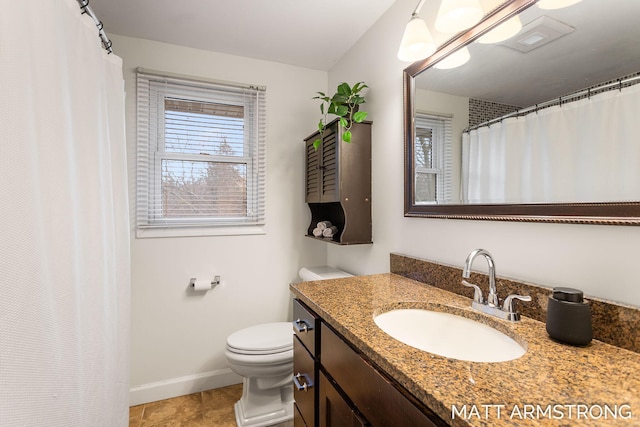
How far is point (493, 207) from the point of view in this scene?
42.1 inches

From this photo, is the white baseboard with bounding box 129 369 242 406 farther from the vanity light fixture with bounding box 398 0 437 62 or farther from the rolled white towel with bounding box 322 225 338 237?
the vanity light fixture with bounding box 398 0 437 62

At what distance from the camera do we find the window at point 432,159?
1289mm

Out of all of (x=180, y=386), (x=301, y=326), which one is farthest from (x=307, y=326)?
(x=180, y=386)

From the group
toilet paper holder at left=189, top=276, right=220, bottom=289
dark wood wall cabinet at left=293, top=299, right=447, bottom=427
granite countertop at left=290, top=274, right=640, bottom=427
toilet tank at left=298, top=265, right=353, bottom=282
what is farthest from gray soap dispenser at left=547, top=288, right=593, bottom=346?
toilet paper holder at left=189, top=276, right=220, bottom=289

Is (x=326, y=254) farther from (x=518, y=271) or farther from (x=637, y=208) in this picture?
(x=637, y=208)

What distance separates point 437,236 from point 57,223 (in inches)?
55.4

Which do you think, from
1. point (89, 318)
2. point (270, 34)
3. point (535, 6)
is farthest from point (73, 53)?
point (535, 6)

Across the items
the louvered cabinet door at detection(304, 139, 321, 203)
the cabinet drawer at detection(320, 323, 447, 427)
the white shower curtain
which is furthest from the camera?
the louvered cabinet door at detection(304, 139, 321, 203)

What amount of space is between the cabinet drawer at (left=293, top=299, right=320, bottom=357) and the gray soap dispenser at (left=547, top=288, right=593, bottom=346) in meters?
0.68

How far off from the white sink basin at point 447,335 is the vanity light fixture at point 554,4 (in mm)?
964

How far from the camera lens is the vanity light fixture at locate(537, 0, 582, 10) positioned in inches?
33.5

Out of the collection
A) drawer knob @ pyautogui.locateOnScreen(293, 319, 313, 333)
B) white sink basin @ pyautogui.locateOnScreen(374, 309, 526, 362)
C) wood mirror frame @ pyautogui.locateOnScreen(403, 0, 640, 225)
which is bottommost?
drawer knob @ pyautogui.locateOnScreen(293, 319, 313, 333)

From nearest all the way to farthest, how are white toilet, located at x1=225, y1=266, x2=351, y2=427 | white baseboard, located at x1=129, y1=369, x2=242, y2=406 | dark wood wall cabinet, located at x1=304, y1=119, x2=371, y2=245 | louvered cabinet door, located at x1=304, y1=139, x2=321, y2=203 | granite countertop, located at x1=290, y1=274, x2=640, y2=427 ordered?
granite countertop, located at x1=290, y1=274, x2=640, y2=427
white toilet, located at x1=225, y1=266, x2=351, y2=427
dark wood wall cabinet, located at x1=304, y1=119, x2=371, y2=245
white baseboard, located at x1=129, y1=369, x2=242, y2=406
louvered cabinet door, located at x1=304, y1=139, x2=321, y2=203

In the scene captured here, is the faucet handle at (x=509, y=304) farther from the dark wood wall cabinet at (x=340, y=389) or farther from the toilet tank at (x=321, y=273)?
the toilet tank at (x=321, y=273)
